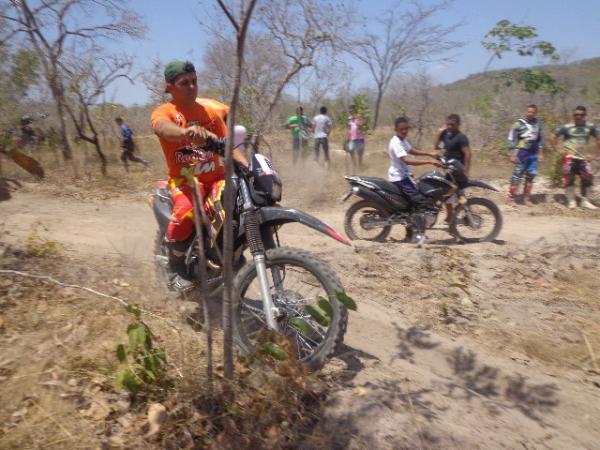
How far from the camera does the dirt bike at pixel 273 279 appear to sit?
2.69 meters

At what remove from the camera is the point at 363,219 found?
655 centimetres

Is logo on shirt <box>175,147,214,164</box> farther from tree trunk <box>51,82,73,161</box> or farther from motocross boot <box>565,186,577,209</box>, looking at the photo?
tree trunk <box>51,82,73,161</box>

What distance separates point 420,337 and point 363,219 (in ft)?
10.1

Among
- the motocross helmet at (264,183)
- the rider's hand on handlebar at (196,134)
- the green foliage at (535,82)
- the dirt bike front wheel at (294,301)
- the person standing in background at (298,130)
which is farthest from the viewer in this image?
the green foliage at (535,82)

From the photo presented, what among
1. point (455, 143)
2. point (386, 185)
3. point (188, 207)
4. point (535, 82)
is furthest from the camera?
point (535, 82)

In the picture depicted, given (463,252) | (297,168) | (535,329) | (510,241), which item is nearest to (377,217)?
(463,252)

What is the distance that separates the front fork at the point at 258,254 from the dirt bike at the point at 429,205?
11.4 ft

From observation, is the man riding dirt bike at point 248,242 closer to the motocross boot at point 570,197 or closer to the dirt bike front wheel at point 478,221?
the dirt bike front wheel at point 478,221

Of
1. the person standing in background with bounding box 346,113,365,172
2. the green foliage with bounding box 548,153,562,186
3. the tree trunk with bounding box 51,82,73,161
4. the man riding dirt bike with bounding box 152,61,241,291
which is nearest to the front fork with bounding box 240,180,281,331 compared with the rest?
the man riding dirt bike with bounding box 152,61,241,291

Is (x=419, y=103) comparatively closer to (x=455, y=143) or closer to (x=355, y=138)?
(x=355, y=138)

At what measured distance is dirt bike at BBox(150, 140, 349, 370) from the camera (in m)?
2.69

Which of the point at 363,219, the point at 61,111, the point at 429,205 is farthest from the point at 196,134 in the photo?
the point at 61,111

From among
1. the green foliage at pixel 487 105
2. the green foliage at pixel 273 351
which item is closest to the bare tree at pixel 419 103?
the green foliage at pixel 487 105

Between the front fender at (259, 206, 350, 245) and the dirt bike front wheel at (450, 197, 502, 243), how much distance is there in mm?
4057
